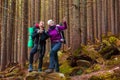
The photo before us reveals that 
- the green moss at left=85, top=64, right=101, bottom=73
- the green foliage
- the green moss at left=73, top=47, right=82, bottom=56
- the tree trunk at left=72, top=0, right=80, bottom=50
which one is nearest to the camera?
the green foliage

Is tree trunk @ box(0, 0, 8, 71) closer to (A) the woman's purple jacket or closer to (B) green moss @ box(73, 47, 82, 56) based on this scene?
(B) green moss @ box(73, 47, 82, 56)

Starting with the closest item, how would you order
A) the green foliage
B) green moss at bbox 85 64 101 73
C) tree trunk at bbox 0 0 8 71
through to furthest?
the green foliage
green moss at bbox 85 64 101 73
tree trunk at bbox 0 0 8 71

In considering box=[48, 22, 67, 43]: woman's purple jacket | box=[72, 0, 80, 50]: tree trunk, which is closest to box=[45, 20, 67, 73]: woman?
box=[48, 22, 67, 43]: woman's purple jacket

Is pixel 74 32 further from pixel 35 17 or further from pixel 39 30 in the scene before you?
pixel 35 17

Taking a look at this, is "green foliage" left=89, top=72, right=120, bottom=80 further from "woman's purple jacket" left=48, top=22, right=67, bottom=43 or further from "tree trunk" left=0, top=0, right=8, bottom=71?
"tree trunk" left=0, top=0, right=8, bottom=71

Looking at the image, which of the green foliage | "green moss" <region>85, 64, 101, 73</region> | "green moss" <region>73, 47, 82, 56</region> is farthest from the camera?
"green moss" <region>73, 47, 82, 56</region>

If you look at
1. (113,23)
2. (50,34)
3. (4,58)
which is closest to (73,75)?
(50,34)

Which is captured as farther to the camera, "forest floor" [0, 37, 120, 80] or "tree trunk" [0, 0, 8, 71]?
"tree trunk" [0, 0, 8, 71]

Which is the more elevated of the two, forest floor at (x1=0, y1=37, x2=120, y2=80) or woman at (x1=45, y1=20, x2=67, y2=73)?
woman at (x1=45, y1=20, x2=67, y2=73)

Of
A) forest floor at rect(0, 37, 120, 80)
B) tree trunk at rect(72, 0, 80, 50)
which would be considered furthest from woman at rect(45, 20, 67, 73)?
tree trunk at rect(72, 0, 80, 50)

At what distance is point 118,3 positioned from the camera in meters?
22.5

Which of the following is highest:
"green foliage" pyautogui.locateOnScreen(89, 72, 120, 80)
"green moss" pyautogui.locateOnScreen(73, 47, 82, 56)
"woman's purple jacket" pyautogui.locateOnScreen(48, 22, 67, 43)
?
"woman's purple jacket" pyautogui.locateOnScreen(48, 22, 67, 43)

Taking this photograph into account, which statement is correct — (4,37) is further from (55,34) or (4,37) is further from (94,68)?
(94,68)

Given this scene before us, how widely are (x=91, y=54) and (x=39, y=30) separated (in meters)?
2.37
